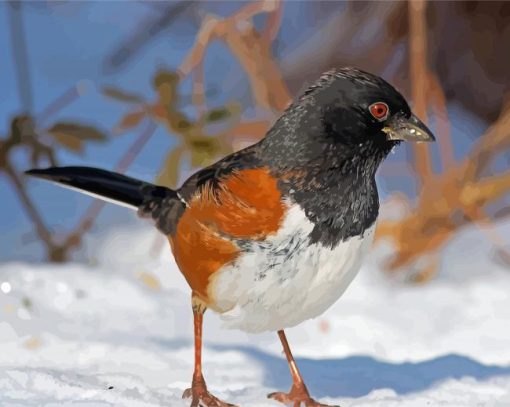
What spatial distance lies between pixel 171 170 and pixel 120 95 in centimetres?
29

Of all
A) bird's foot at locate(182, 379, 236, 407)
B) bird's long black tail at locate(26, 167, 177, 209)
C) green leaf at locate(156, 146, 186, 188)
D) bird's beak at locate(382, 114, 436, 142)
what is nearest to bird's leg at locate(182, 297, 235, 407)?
bird's foot at locate(182, 379, 236, 407)

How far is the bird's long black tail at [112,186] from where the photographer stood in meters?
2.14

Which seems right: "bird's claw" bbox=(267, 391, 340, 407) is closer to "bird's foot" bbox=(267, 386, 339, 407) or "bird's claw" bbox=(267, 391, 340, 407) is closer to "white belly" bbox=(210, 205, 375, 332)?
"bird's foot" bbox=(267, 386, 339, 407)

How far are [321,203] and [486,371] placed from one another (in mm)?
883

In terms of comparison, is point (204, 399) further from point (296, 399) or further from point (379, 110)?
point (379, 110)

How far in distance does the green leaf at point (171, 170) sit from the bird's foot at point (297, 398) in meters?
1.04

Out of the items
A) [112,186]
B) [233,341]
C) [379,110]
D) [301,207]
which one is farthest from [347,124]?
[233,341]

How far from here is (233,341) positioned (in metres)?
2.68

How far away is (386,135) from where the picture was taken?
182cm

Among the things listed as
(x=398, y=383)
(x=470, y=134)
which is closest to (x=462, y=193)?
(x=470, y=134)

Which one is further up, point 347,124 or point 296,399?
point 347,124

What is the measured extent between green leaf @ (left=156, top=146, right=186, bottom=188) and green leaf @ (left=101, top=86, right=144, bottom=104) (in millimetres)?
201

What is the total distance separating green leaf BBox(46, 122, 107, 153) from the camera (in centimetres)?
291

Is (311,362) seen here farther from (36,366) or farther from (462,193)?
(462,193)
